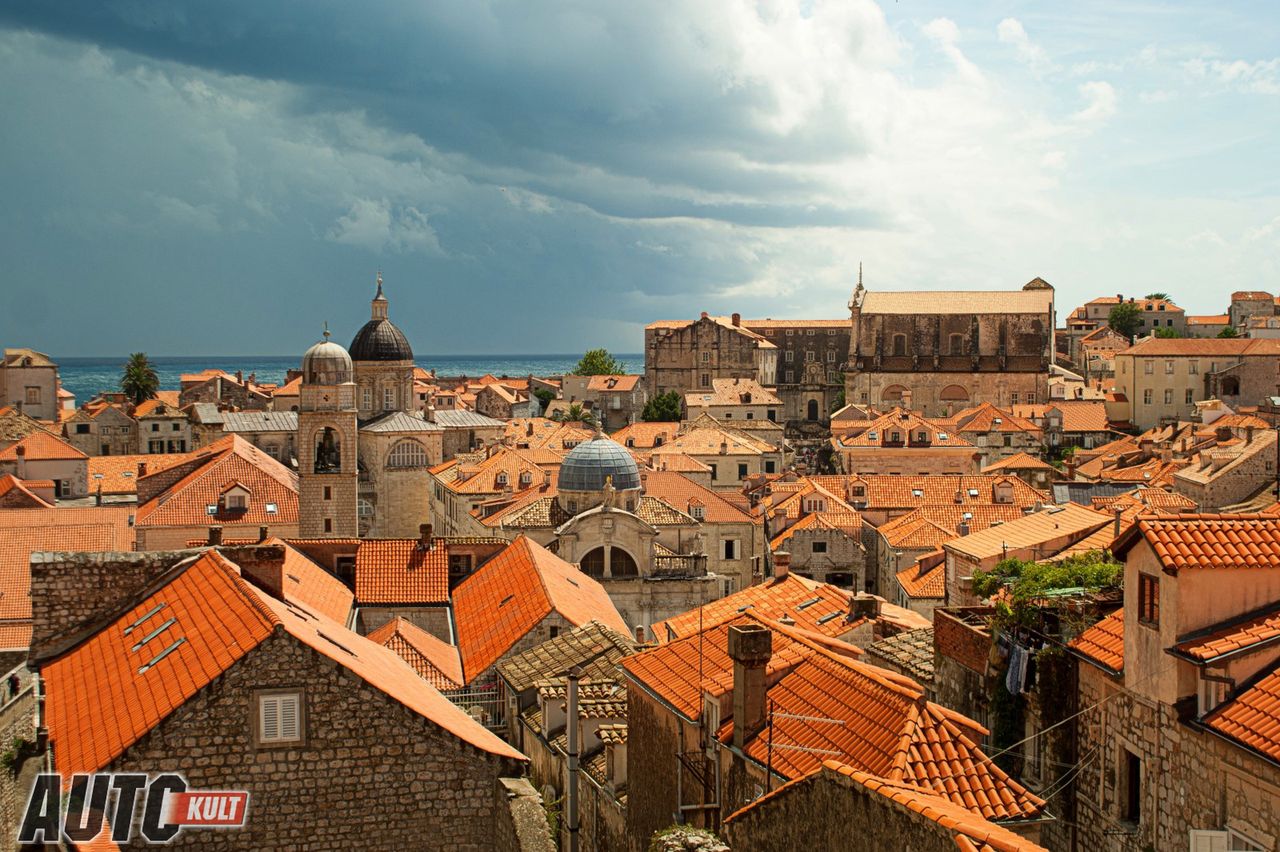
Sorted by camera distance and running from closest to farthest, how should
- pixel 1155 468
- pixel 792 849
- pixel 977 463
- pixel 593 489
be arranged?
pixel 792 849, pixel 593 489, pixel 1155 468, pixel 977 463

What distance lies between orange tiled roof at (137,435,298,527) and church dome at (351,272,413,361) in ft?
39.7

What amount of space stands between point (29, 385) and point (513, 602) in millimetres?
85112

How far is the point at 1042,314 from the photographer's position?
366ft

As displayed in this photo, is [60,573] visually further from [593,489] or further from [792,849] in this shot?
[593,489]

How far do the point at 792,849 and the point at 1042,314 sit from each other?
10578cm

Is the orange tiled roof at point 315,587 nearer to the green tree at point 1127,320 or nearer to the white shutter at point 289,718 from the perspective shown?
the white shutter at point 289,718

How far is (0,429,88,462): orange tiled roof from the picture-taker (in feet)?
221

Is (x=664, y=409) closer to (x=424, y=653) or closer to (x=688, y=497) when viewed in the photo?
(x=688, y=497)

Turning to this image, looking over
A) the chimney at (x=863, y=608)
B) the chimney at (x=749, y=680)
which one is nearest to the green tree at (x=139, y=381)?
the chimney at (x=863, y=608)

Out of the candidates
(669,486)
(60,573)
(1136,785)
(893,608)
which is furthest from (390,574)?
(669,486)

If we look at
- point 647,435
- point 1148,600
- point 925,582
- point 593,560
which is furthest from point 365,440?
point 1148,600
